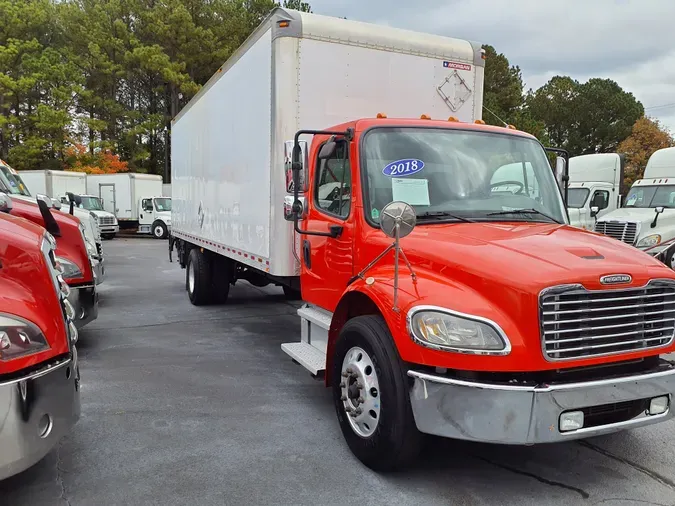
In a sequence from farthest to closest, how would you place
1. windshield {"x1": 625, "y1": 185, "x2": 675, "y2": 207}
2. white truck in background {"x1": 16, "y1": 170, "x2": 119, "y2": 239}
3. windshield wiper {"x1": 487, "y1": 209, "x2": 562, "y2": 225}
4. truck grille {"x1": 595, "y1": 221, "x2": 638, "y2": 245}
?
white truck in background {"x1": 16, "y1": 170, "x2": 119, "y2": 239}
windshield {"x1": 625, "y1": 185, "x2": 675, "y2": 207}
truck grille {"x1": 595, "y1": 221, "x2": 638, "y2": 245}
windshield wiper {"x1": 487, "y1": 209, "x2": 562, "y2": 225}

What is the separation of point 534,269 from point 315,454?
6.48ft

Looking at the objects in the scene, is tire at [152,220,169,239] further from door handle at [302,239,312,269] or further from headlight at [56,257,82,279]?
door handle at [302,239,312,269]

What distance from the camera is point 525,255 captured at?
3.31 metres

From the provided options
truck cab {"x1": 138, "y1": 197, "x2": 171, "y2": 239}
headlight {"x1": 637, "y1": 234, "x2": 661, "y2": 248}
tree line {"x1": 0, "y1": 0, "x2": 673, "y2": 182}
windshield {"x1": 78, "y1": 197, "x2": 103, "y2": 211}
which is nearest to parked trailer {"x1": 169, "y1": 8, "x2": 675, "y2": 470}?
headlight {"x1": 637, "y1": 234, "x2": 661, "y2": 248}

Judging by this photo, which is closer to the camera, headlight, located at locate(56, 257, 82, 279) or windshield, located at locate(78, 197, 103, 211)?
headlight, located at locate(56, 257, 82, 279)

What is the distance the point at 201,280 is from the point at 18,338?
6.61m

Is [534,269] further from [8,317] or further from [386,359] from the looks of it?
[8,317]

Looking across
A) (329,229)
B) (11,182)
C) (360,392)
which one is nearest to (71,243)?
(11,182)

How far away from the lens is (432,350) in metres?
3.10

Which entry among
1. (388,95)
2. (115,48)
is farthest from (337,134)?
(115,48)

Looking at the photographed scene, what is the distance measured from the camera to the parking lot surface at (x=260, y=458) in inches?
133

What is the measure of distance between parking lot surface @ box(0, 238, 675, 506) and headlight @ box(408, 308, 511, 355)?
982 millimetres

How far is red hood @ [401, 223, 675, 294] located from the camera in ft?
10.2

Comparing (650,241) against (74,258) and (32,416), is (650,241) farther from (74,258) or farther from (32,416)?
(32,416)
